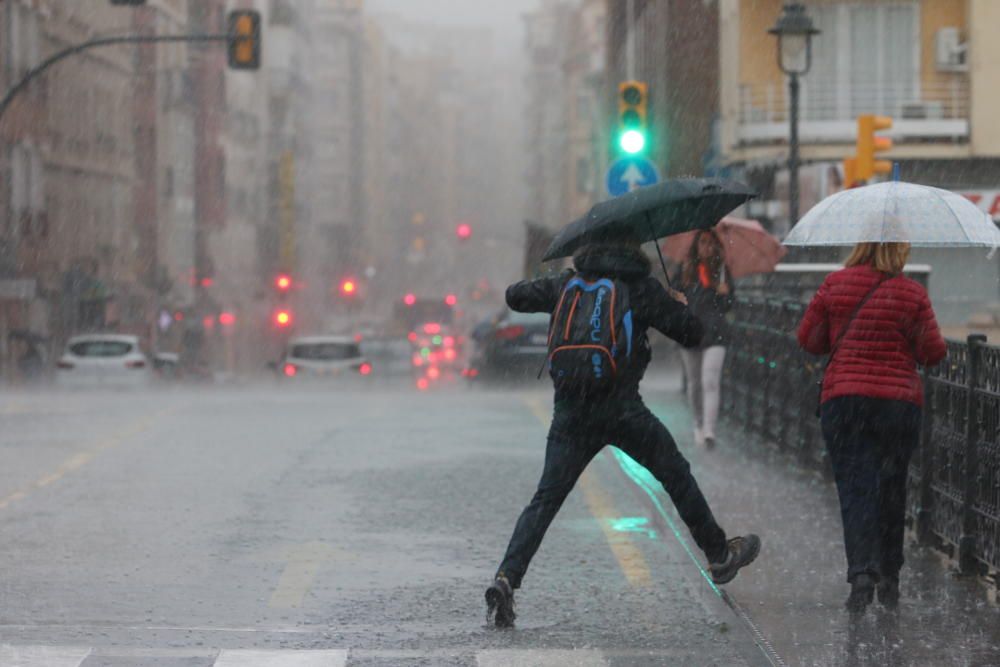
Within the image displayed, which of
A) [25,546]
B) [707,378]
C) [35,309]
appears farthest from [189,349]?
[25,546]

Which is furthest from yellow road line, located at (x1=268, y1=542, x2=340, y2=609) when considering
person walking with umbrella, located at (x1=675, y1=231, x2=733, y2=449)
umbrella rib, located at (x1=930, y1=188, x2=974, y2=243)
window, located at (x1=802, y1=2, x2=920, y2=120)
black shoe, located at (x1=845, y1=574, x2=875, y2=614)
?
window, located at (x1=802, y1=2, x2=920, y2=120)

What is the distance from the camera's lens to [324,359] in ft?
122

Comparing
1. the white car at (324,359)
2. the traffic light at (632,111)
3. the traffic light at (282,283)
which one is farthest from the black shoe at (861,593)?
the traffic light at (282,283)

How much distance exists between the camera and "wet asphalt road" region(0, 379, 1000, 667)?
762cm

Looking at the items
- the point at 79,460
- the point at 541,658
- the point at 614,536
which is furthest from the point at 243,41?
the point at 541,658

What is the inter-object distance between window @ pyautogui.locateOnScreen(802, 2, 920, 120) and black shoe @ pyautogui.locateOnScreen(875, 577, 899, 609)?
1300 inches

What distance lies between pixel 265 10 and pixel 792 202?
82413 millimetres

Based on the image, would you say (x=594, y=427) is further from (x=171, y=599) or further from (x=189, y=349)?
(x=189, y=349)

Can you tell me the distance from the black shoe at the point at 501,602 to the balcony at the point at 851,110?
108 ft

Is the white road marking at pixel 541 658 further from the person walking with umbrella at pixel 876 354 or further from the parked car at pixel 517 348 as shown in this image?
the parked car at pixel 517 348

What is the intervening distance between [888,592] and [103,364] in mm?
30325

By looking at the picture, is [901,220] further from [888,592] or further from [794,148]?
[794,148]

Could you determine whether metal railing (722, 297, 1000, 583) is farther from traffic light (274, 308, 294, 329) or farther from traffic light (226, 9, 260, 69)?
traffic light (274, 308, 294, 329)

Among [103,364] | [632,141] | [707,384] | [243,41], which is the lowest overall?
[103,364]
